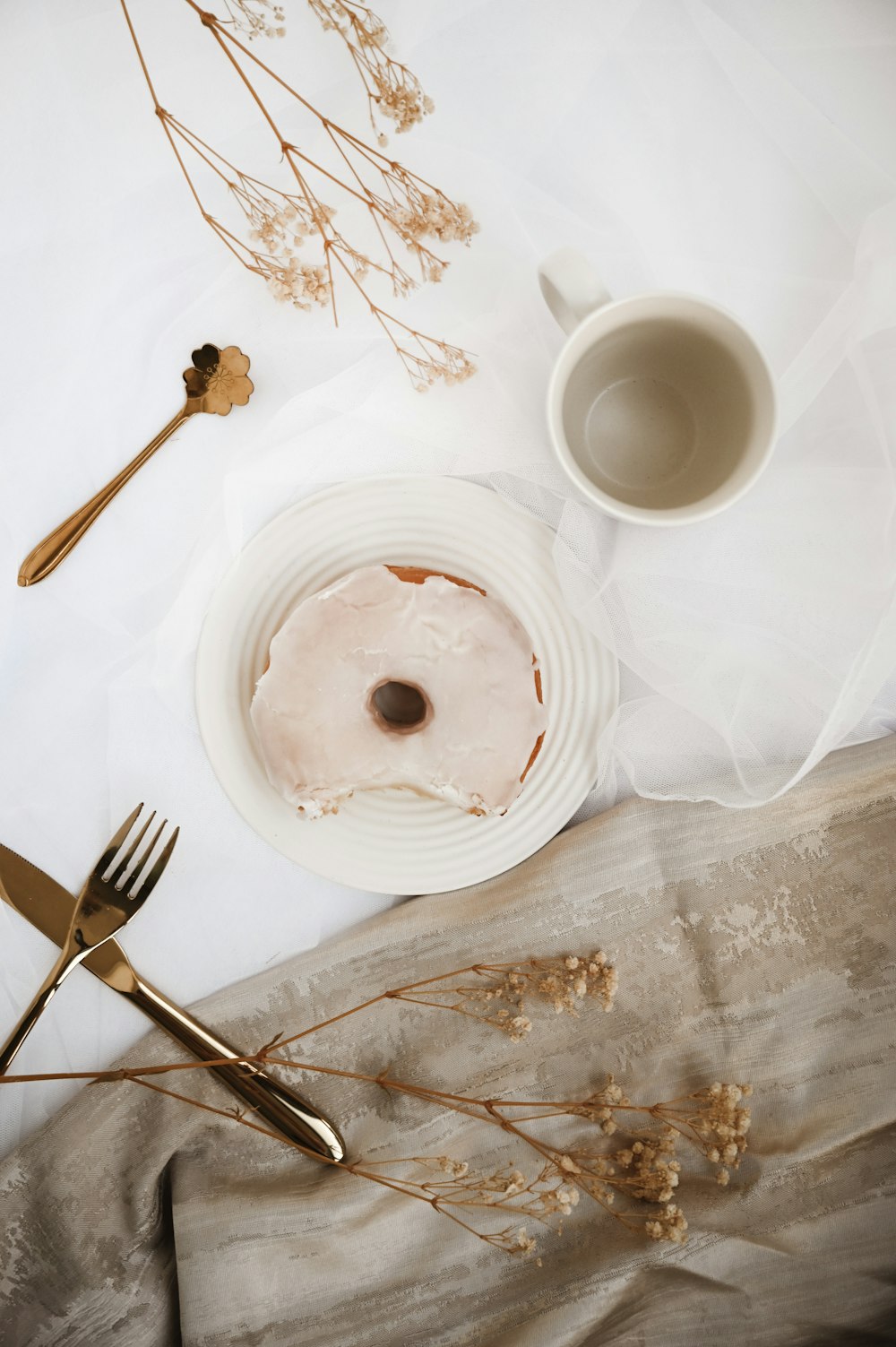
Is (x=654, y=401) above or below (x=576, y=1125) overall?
above

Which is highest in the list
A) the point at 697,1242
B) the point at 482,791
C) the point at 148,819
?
the point at 148,819

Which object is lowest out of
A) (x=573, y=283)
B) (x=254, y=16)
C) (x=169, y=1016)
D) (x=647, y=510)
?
(x=169, y=1016)

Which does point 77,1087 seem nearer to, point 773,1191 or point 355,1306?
point 355,1306

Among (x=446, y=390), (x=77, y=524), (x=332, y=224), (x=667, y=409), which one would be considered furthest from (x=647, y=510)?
(x=77, y=524)

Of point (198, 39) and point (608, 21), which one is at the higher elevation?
point (198, 39)

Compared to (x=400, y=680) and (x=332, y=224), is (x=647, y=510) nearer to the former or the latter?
(x=400, y=680)

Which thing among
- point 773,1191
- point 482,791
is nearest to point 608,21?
point 482,791
